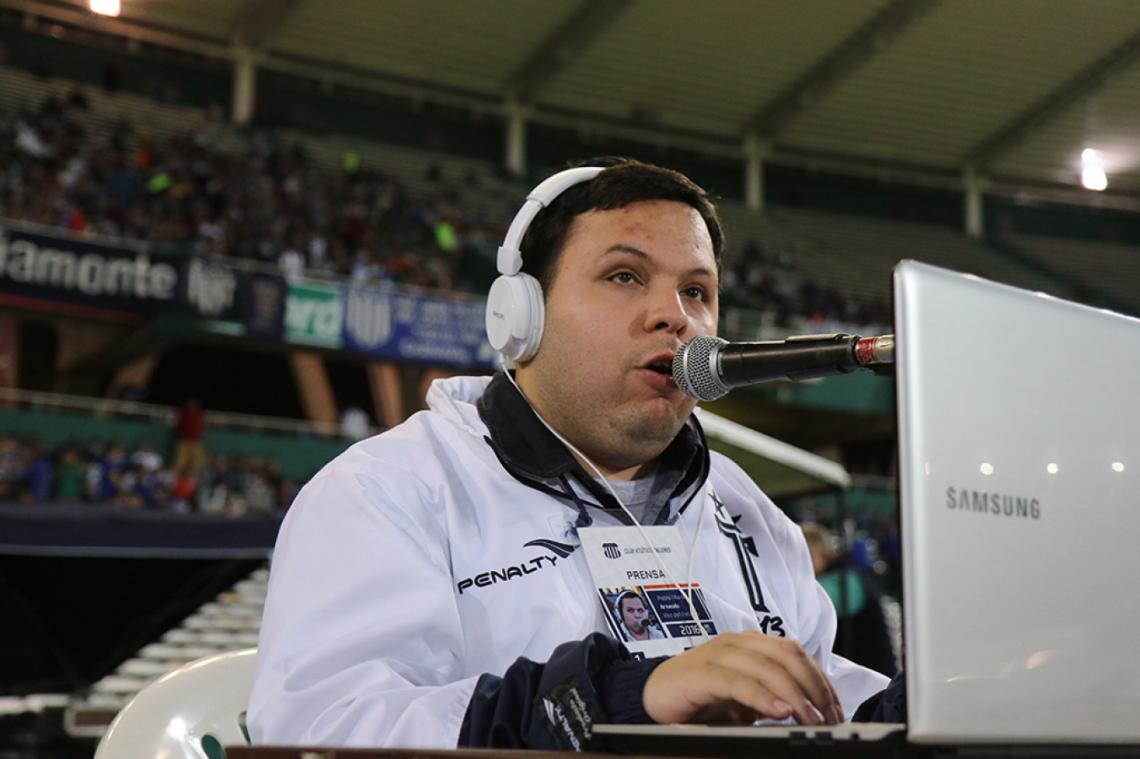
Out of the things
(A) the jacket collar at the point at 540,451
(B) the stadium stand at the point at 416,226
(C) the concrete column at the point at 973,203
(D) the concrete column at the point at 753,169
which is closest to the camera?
(A) the jacket collar at the point at 540,451

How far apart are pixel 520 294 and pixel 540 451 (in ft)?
0.82

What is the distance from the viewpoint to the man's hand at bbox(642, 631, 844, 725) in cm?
87

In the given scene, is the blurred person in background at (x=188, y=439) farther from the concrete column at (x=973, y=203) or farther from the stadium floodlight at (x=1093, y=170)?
the concrete column at (x=973, y=203)

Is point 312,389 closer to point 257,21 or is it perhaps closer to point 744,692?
point 257,21

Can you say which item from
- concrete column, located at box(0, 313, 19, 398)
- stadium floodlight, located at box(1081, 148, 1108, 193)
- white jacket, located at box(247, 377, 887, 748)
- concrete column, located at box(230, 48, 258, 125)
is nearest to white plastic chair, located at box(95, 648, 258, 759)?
white jacket, located at box(247, 377, 887, 748)

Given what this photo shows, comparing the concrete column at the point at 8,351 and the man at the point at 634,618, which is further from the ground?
the concrete column at the point at 8,351

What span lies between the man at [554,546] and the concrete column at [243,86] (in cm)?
1772

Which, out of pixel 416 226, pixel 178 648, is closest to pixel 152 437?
pixel 178 648

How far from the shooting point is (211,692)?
1705mm

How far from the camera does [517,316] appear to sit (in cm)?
175

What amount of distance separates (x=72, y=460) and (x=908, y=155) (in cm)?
1643

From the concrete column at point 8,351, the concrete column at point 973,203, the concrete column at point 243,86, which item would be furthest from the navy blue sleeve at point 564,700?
the concrete column at point 973,203

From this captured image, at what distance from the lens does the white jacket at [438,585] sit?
1.18 m

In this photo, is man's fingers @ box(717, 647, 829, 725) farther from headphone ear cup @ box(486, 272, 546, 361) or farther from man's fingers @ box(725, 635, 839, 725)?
headphone ear cup @ box(486, 272, 546, 361)
